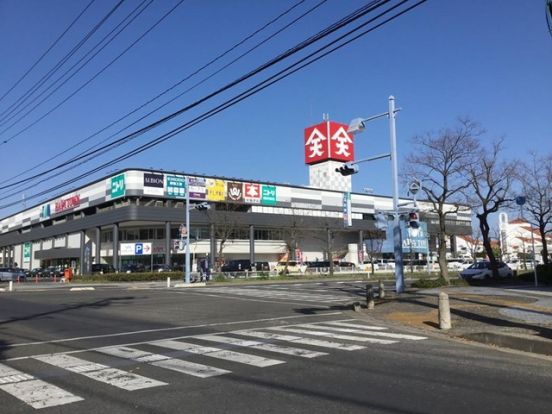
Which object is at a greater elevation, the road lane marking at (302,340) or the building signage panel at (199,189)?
the building signage panel at (199,189)

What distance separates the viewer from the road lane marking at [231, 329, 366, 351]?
35.1 feet

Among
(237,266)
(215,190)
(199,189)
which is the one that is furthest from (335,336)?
(215,190)

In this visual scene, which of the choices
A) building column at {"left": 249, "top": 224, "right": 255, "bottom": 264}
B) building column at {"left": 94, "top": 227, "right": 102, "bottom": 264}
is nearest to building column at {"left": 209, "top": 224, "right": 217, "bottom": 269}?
building column at {"left": 249, "top": 224, "right": 255, "bottom": 264}

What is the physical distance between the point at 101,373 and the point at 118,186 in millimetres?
66156

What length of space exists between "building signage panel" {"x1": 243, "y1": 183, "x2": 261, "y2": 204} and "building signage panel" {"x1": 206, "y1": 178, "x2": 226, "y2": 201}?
4.24 meters

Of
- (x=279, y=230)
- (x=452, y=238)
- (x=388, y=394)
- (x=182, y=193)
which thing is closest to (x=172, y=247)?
(x=182, y=193)

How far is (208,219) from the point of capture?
244 ft

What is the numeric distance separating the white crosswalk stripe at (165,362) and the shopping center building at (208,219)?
49906 mm

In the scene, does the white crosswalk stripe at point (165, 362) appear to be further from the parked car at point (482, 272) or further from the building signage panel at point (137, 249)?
the building signage panel at point (137, 249)

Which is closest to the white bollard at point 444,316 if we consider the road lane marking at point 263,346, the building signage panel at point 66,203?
the road lane marking at point 263,346

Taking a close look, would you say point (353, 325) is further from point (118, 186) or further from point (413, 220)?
point (118, 186)

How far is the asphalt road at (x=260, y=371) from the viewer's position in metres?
6.52

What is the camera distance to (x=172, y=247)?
74938 millimetres

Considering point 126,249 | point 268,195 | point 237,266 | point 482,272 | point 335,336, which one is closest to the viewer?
point 335,336
